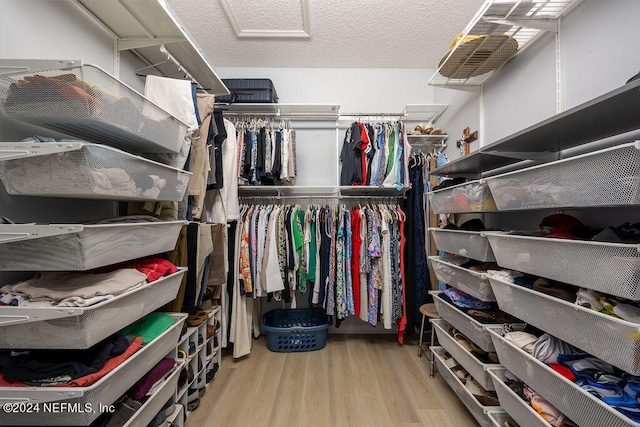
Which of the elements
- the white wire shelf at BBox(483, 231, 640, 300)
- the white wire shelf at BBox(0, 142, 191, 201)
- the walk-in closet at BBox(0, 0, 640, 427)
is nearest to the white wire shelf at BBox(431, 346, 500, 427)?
the walk-in closet at BBox(0, 0, 640, 427)

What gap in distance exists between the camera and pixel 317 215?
2232mm

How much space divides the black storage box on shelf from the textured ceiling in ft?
1.12

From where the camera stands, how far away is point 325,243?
222cm

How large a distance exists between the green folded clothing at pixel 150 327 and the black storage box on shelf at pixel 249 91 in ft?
6.10

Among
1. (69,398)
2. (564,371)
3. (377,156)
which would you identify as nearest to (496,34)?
(377,156)

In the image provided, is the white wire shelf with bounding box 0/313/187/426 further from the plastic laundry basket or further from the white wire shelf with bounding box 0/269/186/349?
the plastic laundry basket

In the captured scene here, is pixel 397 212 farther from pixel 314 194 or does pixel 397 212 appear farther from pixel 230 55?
pixel 230 55

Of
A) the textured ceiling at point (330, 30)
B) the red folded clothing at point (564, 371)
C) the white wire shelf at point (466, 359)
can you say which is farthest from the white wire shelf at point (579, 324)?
the textured ceiling at point (330, 30)

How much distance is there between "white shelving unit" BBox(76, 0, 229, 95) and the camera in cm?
122

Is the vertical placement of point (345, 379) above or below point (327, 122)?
below

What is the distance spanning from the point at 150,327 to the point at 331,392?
1.28 metres

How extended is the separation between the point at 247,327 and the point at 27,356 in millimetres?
1506

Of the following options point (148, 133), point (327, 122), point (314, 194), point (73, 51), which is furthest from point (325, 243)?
point (73, 51)

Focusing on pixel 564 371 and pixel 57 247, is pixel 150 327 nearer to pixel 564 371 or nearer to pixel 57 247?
pixel 57 247
